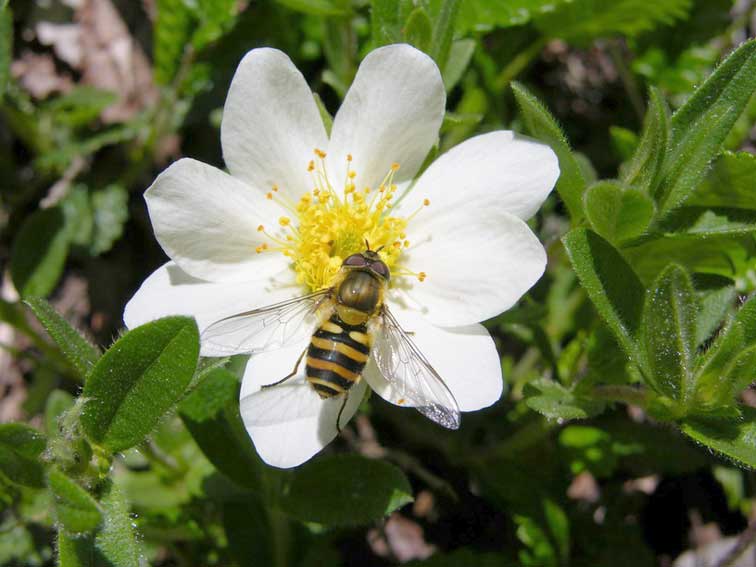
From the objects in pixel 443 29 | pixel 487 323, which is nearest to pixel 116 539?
pixel 487 323

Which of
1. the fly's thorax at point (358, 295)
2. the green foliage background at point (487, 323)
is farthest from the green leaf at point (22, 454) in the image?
the fly's thorax at point (358, 295)

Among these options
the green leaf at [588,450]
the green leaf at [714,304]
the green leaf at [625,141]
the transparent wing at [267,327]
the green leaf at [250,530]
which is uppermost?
the transparent wing at [267,327]

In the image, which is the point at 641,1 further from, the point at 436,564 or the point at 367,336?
the point at 436,564

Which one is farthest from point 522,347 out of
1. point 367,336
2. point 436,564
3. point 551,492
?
point 367,336

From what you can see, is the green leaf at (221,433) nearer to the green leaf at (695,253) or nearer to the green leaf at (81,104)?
the green leaf at (695,253)

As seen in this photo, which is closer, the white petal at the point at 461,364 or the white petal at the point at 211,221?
the white petal at the point at 461,364
